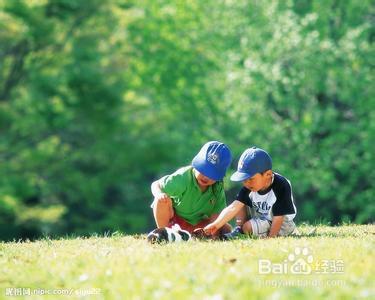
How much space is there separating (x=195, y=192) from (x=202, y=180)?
0.20m

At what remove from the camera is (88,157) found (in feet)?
96.1

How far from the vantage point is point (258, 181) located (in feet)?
27.6

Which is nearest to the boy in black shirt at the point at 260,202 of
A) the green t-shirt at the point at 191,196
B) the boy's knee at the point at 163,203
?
the green t-shirt at the point at 191,196

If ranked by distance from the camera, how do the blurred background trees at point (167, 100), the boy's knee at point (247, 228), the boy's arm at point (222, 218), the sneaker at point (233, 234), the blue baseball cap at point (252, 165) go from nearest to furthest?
the boy's arm at point (222, 218)
the blue baseball cap at point (252, 165)
the sneaker at point (233, 234)
the boy's knee at point (247, 228)
the blurred background trees at point (167, 100)

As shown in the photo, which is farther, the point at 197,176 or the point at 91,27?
the point at 91,27

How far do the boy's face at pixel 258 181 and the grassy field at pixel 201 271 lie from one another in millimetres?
694

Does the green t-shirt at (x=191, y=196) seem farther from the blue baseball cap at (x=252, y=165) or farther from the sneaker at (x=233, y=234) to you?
the blue baseball cap at (x=252, y=165)

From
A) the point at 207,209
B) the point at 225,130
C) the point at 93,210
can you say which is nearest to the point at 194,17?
the point at 225,130

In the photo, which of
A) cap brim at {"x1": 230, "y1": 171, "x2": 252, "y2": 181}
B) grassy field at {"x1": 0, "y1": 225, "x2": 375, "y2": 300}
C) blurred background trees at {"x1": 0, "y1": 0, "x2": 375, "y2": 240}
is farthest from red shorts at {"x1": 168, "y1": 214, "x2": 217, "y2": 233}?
blurred background trees at {"x1": 0, "y1": 0, "x2": 375, "y2": 240}

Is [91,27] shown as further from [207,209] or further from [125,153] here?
[207,209]

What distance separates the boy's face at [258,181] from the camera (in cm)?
839

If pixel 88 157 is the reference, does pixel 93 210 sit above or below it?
below

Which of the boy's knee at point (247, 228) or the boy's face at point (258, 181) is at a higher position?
the boy's face at point (258, 181)

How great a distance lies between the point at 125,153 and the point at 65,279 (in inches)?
924
